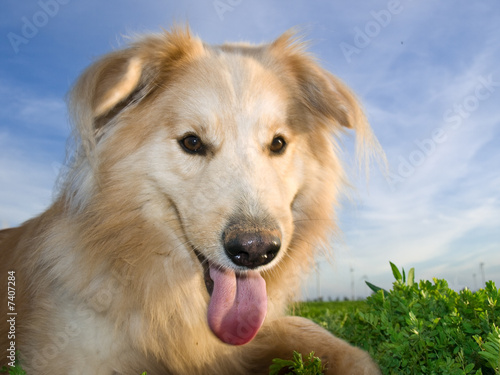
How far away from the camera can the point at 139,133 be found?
3.24 meters

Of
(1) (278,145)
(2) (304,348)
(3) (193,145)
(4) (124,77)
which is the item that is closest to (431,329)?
(2) (304,348)

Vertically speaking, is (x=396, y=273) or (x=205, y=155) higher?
(x=205, y=155)

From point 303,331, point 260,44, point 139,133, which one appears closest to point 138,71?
point 139,133

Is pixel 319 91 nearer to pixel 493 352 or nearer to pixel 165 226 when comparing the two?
pixel 165 226

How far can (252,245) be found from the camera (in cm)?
268

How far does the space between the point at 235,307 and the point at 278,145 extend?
1.12 m

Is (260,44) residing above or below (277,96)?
above

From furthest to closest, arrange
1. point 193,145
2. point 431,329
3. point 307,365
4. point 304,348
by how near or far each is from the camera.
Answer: point 304,348, point 193,145, point 307,365, point 431,329

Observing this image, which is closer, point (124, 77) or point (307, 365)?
point (307, 365)

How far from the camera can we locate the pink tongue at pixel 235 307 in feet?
10.4

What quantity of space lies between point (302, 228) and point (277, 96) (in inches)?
39.7

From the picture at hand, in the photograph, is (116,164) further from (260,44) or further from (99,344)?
(260,44)

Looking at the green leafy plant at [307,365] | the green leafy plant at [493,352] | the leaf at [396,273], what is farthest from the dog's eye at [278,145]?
the green leafy plant at [493,352]

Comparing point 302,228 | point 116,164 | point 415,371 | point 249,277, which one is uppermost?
point 116,164
